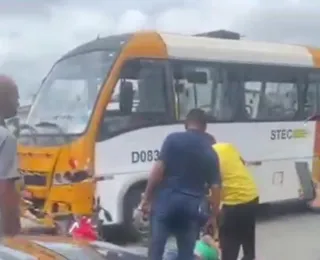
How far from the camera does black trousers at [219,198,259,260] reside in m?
8.55

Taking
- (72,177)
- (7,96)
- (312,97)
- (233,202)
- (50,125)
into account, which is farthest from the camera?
(312,97)

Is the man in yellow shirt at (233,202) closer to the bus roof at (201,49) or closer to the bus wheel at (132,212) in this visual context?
the bus wheel at (132,212)

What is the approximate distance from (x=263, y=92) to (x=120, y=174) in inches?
141

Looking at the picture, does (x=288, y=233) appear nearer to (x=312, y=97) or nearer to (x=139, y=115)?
(x=312, y=97)

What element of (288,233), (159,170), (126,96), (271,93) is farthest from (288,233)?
(159,170)

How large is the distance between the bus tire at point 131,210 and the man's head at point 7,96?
281 inches

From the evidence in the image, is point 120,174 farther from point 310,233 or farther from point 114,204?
point 310,233

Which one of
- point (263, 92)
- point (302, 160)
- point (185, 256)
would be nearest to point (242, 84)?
point (263, 92)

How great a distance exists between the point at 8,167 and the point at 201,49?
29.7ft

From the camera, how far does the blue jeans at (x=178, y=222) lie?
7.58 metres

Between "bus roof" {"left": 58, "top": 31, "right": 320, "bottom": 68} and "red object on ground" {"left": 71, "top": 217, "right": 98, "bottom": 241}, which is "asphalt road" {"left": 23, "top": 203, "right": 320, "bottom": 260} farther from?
"red object on ground" {"left": 71, "top": 217, "right": 98, "bottom": 241}

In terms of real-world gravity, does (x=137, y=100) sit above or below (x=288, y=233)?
above

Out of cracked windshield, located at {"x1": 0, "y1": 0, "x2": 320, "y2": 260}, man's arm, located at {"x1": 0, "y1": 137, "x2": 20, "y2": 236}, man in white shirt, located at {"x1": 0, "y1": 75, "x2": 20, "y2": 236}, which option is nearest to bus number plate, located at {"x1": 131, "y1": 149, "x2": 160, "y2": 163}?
cracked windshield, located at {"x1": 0, "y1": 0, "x2": 320, "y2": 260}

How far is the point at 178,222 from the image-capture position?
301 inches
